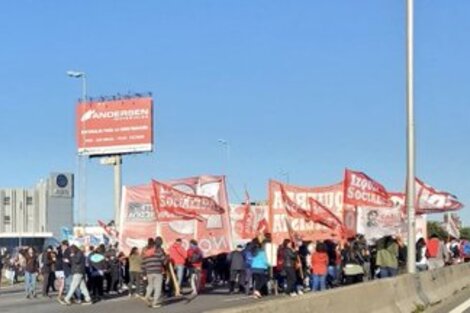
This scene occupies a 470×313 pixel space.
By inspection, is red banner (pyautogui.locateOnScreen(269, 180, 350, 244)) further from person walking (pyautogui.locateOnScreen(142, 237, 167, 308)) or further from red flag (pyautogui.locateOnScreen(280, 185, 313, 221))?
person walking (pyautogui.locateOnScreen(142, 237, 167, 308))

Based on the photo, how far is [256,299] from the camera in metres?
25.0

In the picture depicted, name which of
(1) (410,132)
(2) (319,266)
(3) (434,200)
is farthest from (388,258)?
(3) (434,200)

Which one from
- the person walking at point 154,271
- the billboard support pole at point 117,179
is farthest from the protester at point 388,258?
the billboard support pole at point 117,179

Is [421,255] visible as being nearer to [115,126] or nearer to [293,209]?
[293,209]

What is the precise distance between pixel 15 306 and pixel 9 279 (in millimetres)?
23481

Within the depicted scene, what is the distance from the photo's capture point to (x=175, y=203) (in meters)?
28.0

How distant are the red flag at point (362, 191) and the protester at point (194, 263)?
462cm

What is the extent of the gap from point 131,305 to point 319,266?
5062mm

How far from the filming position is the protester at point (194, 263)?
89.7 feet

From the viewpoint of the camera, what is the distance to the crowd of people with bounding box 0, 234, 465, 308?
24750mm

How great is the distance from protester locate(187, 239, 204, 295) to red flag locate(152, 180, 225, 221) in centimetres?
89

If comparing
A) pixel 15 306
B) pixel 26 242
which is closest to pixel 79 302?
pixel 15 306

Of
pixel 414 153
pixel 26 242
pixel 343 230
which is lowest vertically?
pixel 26 242

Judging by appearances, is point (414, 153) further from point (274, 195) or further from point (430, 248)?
point (430, 248)
